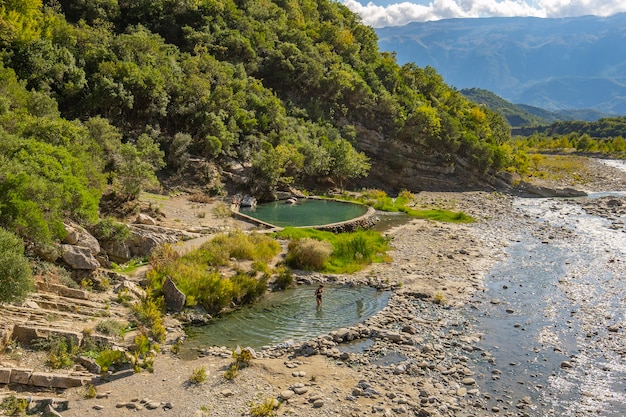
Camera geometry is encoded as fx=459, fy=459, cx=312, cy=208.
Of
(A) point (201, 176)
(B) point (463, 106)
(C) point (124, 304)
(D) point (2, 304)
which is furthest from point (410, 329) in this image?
(B) point (463, 106)

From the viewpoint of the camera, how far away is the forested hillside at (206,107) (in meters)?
24.8

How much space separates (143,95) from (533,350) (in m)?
40.5

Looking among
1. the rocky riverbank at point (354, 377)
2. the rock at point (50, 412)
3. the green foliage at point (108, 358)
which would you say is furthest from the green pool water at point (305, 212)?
the rock at point (50, 412)

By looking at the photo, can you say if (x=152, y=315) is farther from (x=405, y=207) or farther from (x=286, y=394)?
(x=405, y=207)

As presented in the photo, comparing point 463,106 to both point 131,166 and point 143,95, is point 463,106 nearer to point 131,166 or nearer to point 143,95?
point 143,95

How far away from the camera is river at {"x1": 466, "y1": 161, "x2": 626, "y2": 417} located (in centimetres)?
1491

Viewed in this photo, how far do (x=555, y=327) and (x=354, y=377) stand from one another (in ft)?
34.1

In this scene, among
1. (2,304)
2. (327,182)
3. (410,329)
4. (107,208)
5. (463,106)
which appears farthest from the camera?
(463,106)

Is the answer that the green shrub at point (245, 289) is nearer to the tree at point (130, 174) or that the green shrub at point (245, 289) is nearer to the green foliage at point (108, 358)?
the green foliage at point (108, 358)

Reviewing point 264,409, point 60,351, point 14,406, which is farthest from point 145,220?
point 264,409

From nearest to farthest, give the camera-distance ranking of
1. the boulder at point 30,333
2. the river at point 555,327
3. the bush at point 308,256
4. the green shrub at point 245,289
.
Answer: the boulder at point 30,333
the river at point 555,327
the green shrub at point 245,289
the bush at point 308,256

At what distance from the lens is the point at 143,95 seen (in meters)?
45.0

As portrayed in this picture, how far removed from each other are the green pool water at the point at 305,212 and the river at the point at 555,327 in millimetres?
13505

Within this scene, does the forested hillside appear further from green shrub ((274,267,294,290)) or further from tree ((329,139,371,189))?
green shrub ((274,267,294,290))
